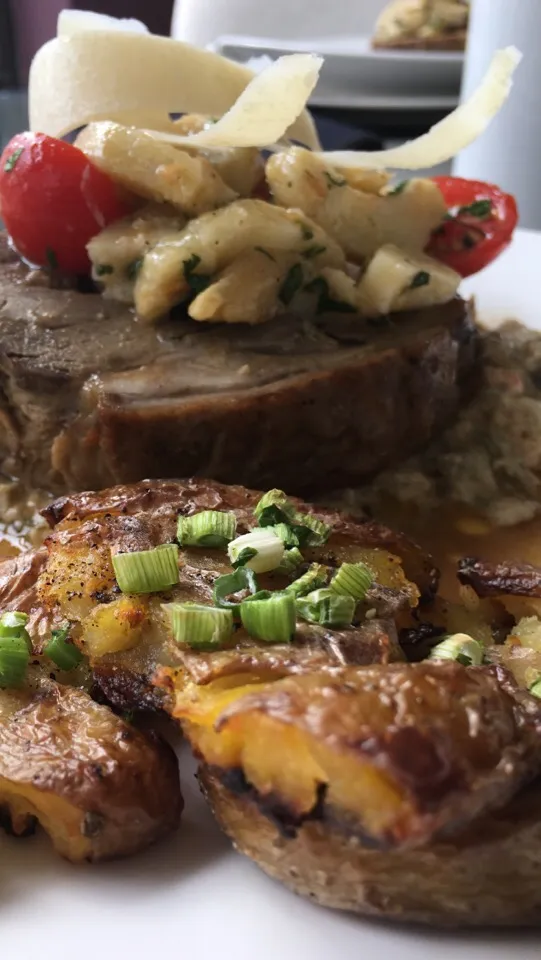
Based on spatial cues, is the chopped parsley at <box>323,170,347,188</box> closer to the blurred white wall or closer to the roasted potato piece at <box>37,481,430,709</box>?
the roasted potato piece at <box>37,481,430,709</box>

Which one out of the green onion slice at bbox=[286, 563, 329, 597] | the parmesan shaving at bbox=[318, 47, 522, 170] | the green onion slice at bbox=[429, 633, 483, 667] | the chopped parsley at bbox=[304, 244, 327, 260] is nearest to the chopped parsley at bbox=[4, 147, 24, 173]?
the chopped parsley at bbox=[304, 244, 327, 260]

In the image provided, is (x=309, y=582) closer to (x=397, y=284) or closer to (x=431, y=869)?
(x=431, y=869)

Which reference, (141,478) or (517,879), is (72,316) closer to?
(141,478)

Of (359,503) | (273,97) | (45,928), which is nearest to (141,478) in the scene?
(359,503)

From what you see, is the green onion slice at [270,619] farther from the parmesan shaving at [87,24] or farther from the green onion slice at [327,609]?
the parmesan shaving at [87,24]

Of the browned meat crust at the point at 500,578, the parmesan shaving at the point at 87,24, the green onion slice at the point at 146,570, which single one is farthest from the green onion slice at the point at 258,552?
the parmesan shaving at the point at 87,24

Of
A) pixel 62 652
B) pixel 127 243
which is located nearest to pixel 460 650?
pixel 62 652
